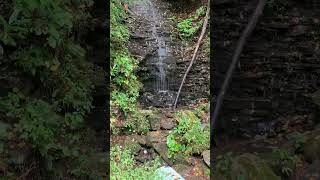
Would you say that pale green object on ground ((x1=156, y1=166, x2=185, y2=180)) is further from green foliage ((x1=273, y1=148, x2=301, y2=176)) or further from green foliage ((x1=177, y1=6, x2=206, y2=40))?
green foliage ((x1=177, y1=6, x2=206, y2=40))

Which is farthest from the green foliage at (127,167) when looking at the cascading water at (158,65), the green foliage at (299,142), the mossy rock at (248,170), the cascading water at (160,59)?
the cascading water at (160,59)

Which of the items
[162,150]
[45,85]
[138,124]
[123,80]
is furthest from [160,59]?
[45,85]

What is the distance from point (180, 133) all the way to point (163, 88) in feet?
7.00

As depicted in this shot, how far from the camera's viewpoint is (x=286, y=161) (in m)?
5.61

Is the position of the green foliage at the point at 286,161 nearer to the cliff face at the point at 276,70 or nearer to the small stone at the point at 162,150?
the small stone at the point at 162,150

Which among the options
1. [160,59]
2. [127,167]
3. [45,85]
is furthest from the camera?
[160,59]

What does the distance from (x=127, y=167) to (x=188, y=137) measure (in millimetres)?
1522

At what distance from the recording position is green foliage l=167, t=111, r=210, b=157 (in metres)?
8.28

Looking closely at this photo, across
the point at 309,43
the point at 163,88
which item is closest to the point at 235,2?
the point at 309,43

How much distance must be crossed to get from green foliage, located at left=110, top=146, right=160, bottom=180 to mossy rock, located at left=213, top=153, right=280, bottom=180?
222 centimetres

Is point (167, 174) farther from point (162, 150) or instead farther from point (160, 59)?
point (160, 59)

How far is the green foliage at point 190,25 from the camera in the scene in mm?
11953

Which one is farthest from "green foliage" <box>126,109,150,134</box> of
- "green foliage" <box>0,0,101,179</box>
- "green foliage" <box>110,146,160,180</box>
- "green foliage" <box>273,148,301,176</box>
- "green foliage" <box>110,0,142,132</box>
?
"green foliage" <box>273,148,301,176</box>

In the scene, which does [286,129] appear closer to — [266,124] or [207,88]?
[266,124]
